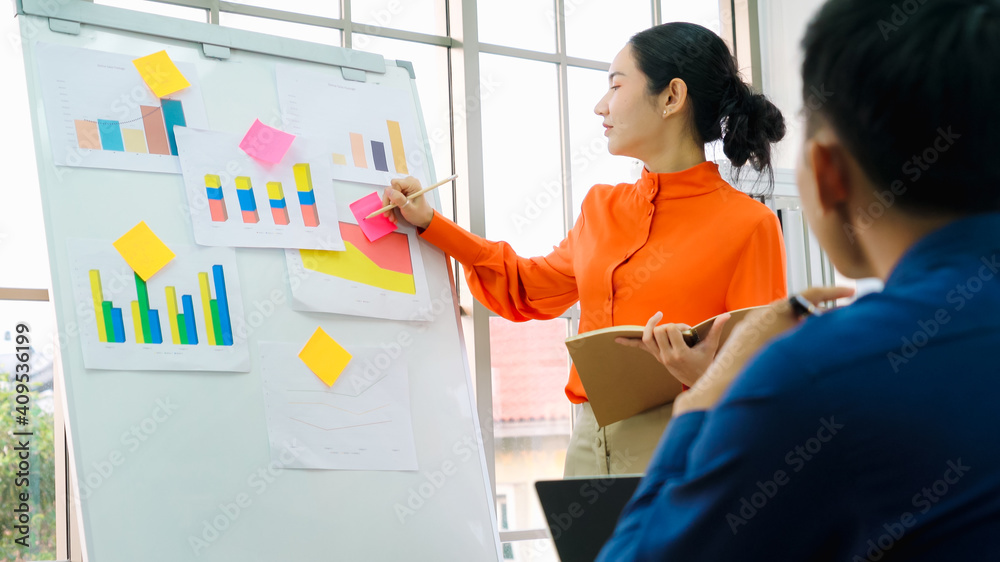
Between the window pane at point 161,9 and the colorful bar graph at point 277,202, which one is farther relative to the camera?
the window pane at point 161,9

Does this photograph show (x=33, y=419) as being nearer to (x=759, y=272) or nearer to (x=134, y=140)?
(x=134, y=140)

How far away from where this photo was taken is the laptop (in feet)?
2.42

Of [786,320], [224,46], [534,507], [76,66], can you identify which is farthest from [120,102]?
[534,507]

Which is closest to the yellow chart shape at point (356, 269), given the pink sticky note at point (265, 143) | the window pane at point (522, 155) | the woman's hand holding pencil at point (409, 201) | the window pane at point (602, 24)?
the woman's hand holding pencil at point (409, 201)

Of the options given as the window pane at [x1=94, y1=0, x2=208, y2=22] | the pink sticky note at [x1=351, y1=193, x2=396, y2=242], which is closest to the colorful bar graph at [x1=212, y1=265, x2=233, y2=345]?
the pink sticky note at [x1=351, y1=193, x2=396, y2=242]

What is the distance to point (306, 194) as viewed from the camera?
1.67 m

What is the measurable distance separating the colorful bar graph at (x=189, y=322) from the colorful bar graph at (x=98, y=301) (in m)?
0.13

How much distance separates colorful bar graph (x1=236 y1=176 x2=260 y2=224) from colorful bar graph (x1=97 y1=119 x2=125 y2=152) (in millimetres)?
216

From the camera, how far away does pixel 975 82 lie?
17.8 inches

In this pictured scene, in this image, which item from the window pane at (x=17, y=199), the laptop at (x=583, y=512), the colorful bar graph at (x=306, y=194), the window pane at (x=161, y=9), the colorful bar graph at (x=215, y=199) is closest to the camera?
the laptop at (x=583, y=512)

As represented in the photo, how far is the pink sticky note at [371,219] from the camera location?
1728mm

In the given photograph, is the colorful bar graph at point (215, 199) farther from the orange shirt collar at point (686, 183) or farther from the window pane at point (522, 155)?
the window pane at point (522, 155)

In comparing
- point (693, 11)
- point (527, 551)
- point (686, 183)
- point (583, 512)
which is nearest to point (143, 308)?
point (583, 512)

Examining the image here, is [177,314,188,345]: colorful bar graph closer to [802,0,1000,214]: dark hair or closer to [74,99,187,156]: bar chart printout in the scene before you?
[74,99,187,156]: bar chart printout
